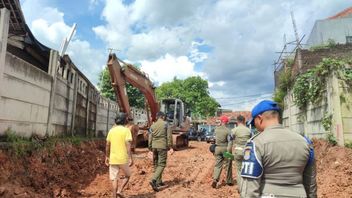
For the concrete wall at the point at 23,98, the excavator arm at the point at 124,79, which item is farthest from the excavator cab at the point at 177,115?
the concrete wall at the point at 23,98

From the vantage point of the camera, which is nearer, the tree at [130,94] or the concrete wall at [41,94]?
the concrete wall at [41,94]

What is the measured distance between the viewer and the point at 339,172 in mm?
7477

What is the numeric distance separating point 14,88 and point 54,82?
219cm

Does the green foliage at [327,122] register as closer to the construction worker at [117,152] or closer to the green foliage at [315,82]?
the green foliage at [315,82]

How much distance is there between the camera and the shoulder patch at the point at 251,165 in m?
2.40

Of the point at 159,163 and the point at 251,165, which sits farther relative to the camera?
the point at 159,163

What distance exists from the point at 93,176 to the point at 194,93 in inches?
1953

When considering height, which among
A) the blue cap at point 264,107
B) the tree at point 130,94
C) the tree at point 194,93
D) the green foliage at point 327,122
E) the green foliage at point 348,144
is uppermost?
the tree at point 194,93

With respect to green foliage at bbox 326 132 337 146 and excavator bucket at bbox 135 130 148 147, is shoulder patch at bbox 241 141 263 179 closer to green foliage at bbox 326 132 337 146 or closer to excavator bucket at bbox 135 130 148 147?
green foliage at bbox 326 132 337 146

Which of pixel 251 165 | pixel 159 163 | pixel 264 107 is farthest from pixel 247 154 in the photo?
pixel 159 163

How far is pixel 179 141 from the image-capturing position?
1772 cm

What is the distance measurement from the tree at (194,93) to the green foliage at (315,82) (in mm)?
44550

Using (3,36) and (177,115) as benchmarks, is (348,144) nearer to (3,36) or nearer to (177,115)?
(3,36)

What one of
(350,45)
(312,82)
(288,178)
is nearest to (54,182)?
(288,178)
